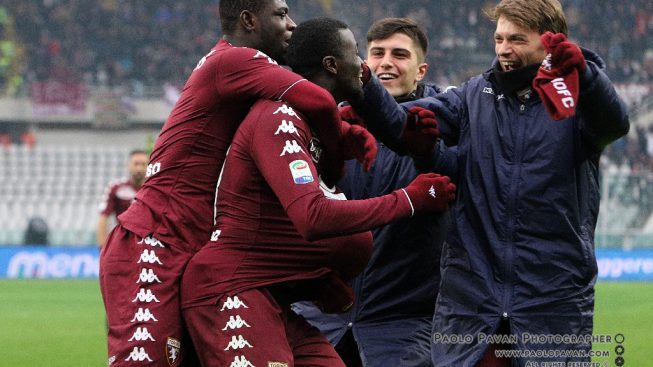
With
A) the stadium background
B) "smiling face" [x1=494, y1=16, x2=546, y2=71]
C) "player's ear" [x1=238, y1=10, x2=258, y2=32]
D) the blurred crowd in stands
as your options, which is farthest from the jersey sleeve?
the blurred crowd in stands

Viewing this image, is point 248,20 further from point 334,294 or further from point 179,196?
point 334,294

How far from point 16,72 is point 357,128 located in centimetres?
2800

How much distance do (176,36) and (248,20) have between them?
28.6 metres

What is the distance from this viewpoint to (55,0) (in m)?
32.8

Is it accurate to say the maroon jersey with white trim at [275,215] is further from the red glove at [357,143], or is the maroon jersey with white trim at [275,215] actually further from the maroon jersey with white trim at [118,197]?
the maroon jersey with white trim at [118,197]

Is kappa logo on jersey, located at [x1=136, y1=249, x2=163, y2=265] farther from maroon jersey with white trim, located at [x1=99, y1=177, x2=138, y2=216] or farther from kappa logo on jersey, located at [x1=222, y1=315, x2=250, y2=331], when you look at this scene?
maroon jersey with white trim, located at [x1=99, y1=177, x2=138, y2=216]

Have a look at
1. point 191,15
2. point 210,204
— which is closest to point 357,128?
point 210,204

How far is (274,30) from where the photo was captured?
4.37 meters

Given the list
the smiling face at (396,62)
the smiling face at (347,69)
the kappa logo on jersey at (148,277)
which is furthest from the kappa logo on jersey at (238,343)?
the smiling face at (396,62)

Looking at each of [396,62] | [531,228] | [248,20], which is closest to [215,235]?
[248,20]

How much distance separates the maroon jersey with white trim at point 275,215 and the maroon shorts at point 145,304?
0.08 m

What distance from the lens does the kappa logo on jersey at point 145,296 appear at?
4.02 metres

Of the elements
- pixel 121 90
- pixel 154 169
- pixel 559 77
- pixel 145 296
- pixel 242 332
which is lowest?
pixel 242 332

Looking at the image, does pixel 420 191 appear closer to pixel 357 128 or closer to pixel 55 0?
pixel 357 128
